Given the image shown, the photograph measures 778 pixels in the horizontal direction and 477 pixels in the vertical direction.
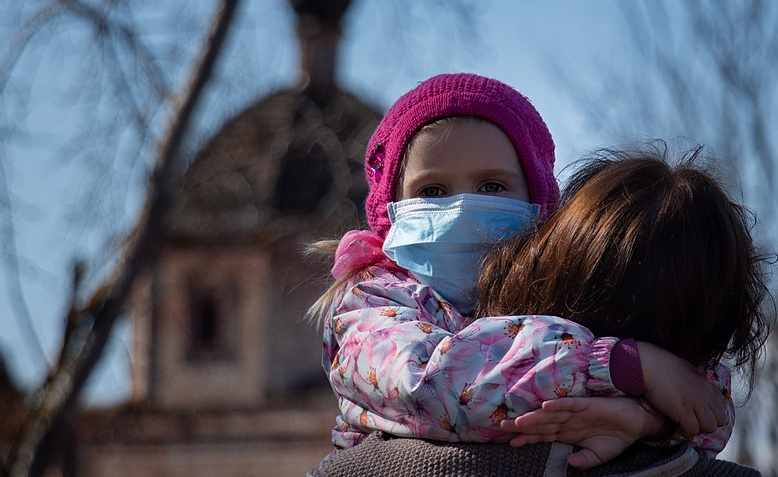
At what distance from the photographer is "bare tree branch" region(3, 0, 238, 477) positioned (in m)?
8.05

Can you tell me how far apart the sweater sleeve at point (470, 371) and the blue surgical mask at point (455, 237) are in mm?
167

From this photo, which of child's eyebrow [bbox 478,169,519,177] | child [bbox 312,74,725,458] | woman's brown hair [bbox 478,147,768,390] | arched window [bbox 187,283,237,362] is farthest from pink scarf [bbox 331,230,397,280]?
arched window [bbox 187,283,237,362]

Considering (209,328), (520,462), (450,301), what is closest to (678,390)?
(520,462)

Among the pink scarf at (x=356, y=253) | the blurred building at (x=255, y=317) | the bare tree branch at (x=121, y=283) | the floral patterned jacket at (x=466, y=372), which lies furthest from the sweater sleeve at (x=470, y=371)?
the blurred building at (x=255, y=317)

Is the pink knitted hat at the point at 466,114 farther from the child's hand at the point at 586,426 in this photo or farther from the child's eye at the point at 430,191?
the child's hand at the point at 586,426

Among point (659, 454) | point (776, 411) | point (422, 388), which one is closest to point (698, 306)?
point (659, 454)

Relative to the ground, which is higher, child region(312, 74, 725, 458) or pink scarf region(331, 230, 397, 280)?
child region(312, 74, 725, 458)

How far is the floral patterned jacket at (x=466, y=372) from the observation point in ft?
8.01

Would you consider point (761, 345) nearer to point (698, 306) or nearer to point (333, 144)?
point (698, 306)

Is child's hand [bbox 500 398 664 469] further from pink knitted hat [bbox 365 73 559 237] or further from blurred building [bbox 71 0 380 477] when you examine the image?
blurred building [bbox 71 0 380 477]

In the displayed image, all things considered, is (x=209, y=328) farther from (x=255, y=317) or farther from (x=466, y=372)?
(x=466, y=372)

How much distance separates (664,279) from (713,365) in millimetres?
235

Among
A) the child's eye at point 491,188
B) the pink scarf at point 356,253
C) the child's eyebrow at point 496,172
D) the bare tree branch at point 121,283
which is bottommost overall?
the bare tree branch at point 121,283

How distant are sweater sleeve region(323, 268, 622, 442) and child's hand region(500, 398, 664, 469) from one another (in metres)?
0.02
